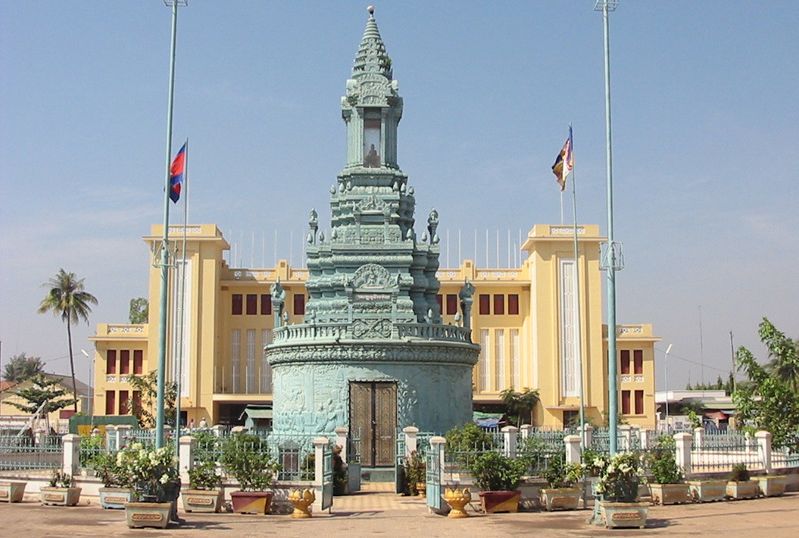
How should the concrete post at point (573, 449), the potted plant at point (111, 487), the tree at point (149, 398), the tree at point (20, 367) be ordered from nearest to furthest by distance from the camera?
the potted plant at point (111, 487), the concrete post at point (573, 449), the tree at point (149, 398), the tree at point (20, 367)

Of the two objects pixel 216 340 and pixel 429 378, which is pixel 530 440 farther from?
pixel 216 340

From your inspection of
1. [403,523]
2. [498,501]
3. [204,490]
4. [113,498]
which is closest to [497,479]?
[498,501]

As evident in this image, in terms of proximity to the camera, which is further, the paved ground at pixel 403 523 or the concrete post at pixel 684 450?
the concrete post at pixel 684 450

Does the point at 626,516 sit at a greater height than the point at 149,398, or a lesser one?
lesser

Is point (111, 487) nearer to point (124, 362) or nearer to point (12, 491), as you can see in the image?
point (12, 491)

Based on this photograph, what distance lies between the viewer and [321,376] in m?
35.3

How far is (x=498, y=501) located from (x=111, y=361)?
4862 cm

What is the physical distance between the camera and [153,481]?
2289 centimetres

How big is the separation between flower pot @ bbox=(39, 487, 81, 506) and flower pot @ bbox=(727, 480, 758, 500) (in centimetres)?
1790

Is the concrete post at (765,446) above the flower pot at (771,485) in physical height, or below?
above

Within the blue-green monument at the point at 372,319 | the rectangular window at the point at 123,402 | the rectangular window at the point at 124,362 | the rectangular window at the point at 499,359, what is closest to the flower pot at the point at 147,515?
the blue-green monument at the point at 372,319

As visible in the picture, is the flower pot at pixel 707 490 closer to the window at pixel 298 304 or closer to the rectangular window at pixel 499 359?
the rectangular window at pixel 499 359

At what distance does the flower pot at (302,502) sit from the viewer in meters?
24.7

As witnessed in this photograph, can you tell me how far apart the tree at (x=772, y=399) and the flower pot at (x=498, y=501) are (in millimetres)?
12257
